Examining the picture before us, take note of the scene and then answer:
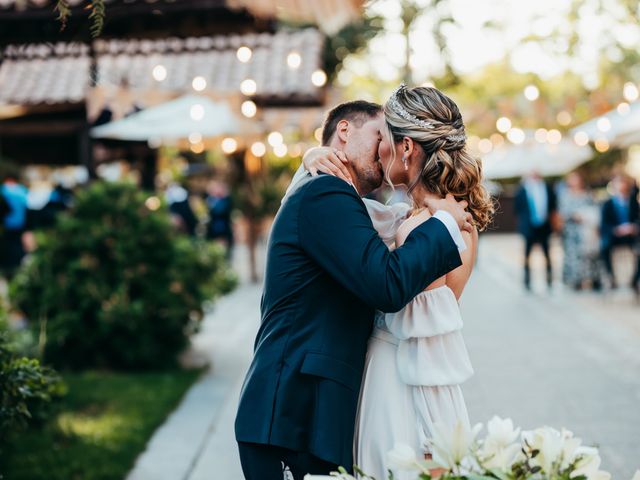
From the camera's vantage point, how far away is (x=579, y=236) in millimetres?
13609

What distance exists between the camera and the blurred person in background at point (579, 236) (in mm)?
13508

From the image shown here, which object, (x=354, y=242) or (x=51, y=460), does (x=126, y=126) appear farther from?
(x=354, y=242)

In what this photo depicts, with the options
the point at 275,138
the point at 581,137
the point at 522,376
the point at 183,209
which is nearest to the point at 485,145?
the point at 183,209

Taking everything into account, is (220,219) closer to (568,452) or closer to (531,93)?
(531,93)

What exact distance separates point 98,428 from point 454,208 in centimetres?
421

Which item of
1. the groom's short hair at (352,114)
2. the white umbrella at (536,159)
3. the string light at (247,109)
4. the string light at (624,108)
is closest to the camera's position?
the groom's short hair at (352,114)

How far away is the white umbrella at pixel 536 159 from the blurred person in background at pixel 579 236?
10.3 meters

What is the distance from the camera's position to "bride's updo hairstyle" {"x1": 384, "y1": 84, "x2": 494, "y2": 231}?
2.40 m

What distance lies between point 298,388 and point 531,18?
18.7m

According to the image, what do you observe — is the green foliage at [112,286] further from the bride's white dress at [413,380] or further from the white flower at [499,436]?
the white flower at [499,436]

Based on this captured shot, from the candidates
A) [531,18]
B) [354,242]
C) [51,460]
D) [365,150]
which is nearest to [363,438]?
[354,242]

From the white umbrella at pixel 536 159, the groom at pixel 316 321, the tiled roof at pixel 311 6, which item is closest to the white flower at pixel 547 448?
the groom at pixel 316 321

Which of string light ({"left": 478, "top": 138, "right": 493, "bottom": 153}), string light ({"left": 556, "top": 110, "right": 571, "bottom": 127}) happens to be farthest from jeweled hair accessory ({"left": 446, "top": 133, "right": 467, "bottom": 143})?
string light ({"left": 478, "top": 138, "right": 493, "bottom": 153})

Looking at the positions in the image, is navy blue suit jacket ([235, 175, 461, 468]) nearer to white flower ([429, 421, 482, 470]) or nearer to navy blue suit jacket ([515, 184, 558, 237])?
white flower ([429, 421, 482, 470])
